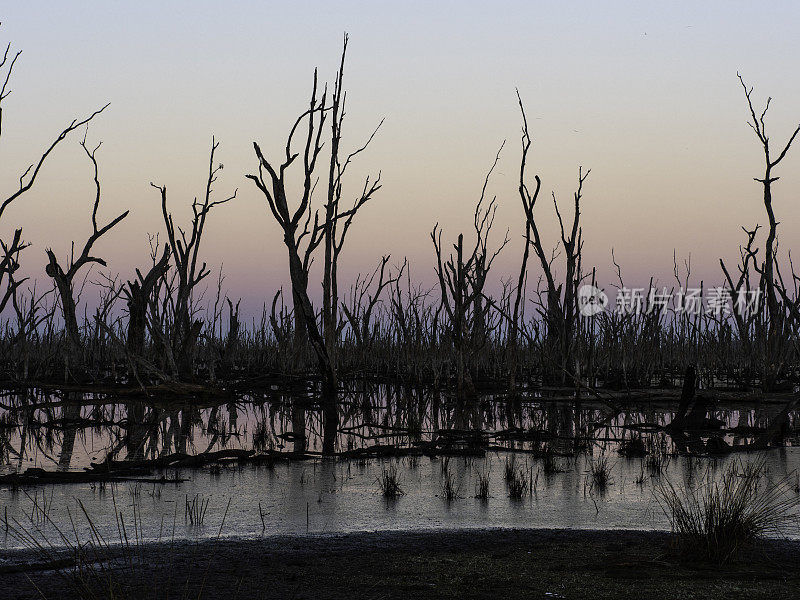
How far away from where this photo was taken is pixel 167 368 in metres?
13.4

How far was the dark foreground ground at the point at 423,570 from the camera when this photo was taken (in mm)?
3275

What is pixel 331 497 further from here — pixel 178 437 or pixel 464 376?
pixel 464 376

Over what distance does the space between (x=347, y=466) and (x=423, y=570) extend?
2.95 m

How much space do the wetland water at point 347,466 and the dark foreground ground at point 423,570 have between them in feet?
0.85

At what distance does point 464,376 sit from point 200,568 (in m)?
9.53

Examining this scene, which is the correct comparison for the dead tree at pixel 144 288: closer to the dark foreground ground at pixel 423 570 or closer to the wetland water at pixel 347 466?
the wetland water at pixel 347 466

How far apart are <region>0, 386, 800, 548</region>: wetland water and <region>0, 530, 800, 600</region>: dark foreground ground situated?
0.26m

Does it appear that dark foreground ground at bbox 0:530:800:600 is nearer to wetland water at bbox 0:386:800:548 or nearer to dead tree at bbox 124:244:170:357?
wetland water at bbox 0:386:800:548

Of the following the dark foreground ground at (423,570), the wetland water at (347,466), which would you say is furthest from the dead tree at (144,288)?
the dark foreground ground at (423,570)

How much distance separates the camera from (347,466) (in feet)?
21.4

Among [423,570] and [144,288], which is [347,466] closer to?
[423,570]

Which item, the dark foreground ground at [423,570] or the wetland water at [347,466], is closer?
the dark foreground ground at [423,570]

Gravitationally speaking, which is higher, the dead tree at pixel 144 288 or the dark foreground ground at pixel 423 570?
the dead tree at pixel 144 288

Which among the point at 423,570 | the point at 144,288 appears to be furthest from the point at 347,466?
the point at 144,288
